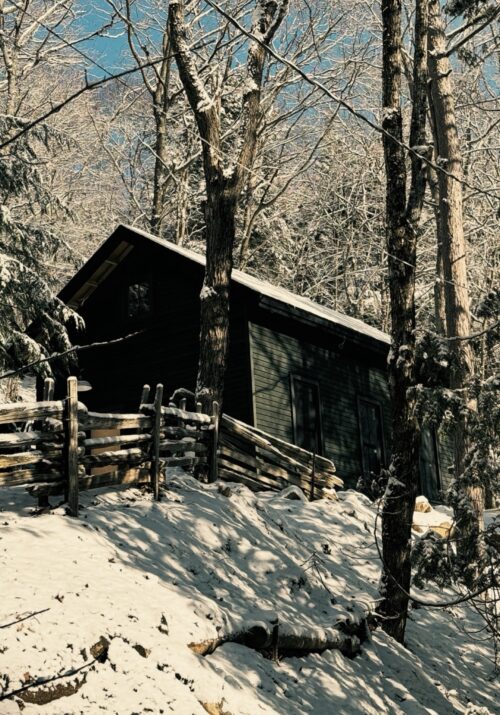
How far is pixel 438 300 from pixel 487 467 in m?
14.7

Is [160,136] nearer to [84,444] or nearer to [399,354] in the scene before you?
[399,354]

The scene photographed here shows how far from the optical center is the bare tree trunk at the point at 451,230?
15547 millimetres

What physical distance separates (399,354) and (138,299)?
11668mm

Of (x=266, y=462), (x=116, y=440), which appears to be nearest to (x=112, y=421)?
(x=116, y=440)

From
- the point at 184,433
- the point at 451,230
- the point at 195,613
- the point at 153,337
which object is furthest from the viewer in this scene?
the point at 153,337

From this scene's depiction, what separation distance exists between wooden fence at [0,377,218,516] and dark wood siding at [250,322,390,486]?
5.28 meters

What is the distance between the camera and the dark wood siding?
19.8 meters

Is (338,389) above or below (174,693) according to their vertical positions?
above

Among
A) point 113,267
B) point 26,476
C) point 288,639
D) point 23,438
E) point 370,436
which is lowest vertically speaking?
point 288,639

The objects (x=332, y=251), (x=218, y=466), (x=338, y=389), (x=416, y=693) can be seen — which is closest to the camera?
(x=416, y=693)

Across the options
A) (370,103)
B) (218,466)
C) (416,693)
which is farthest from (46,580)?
(370,103)

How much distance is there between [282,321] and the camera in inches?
821

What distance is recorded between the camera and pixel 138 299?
22422 millimetres

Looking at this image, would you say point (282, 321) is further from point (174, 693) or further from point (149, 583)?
point (174, 693)
